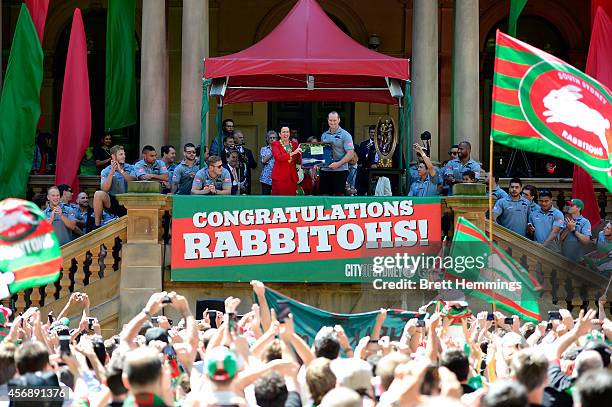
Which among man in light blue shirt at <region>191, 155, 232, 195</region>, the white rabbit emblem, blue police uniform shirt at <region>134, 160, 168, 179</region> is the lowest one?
man in light blue shirt at <region>191, 155, 232, 195</region>

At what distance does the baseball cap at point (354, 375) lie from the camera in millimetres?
7117

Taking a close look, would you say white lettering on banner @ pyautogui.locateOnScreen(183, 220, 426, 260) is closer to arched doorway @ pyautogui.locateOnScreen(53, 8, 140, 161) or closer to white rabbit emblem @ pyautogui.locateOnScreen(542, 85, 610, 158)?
white rabbit emblem @ pyautogui.locateOnScreen(542, 85, 610, 158)

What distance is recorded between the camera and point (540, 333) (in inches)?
442

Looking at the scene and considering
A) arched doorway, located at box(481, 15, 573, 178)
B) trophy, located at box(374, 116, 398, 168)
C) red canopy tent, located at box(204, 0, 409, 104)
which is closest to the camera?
red canopy tent, located at box(204, 0, 409, 104)

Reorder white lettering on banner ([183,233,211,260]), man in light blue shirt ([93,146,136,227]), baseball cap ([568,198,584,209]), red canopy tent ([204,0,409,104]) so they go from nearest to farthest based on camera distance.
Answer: white lettering on banner ([183,233,211,260]) < baseball cap ([568,198,584,209]) < man in light blue shirt ([93,146,136,227]) < red canopy tent ([204,0,409,104])

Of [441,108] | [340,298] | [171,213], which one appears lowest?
[340,298]

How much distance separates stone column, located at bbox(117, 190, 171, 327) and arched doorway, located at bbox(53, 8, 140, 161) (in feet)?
27.9

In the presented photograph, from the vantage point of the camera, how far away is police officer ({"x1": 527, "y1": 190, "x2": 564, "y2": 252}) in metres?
17.9

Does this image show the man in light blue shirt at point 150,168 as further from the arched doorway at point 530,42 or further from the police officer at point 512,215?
the arched doorway at point 530,42

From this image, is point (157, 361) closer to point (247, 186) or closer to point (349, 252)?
point (349, 252)

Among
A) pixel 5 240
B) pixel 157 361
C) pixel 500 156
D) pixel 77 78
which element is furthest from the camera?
pixel 500 156

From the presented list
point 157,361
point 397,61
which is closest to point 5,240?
point 157,361

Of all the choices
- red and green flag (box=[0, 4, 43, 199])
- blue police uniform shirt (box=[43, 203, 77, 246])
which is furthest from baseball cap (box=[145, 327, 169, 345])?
red and green flag (box=[0, 4, 43, 199])

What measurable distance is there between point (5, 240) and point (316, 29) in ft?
37.5
